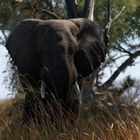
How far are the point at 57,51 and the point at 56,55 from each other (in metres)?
0.14

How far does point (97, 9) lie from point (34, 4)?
16.3ft

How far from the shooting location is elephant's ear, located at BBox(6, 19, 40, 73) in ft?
37.0

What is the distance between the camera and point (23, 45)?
37.9ft

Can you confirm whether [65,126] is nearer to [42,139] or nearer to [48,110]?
[42,139]

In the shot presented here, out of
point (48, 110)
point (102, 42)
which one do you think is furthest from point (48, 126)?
point (102, 42)

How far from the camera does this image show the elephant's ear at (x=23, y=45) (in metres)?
11.3

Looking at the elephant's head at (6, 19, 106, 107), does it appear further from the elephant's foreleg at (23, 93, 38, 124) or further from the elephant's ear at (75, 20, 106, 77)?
the elephant's foreleg at (23, 93, 38, 124)

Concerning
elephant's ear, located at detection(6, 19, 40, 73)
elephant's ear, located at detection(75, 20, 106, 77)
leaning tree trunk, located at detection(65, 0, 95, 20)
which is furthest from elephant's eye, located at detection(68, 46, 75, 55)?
leaning tree trunk, located at detection(65, 0, 95, 20)

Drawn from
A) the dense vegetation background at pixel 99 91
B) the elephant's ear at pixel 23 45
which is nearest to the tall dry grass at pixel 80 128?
the dense vegetation background at pixel 99 91

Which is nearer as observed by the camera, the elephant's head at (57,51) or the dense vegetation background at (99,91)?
the dense vegetation background at (99,91)

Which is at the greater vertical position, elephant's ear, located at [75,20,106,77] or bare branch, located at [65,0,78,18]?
elephant's ear, located at [75,20,106,77]

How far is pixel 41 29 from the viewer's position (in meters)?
11.2

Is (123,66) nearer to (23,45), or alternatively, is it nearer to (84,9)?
(84,9)

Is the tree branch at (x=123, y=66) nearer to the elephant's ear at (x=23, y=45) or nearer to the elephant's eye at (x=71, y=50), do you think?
the elephant's ear at (x=23, y=45)
